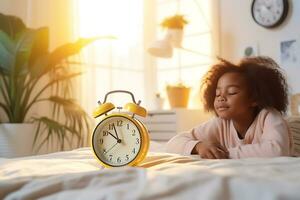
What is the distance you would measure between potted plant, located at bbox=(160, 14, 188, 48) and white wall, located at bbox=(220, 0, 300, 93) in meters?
0.31

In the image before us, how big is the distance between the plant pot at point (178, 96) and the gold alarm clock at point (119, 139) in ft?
6.37

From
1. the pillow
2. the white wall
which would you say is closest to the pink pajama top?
the pillow

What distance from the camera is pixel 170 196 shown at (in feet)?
1.45

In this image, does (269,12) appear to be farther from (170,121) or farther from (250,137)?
(250,137)

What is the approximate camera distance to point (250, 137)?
1144mm

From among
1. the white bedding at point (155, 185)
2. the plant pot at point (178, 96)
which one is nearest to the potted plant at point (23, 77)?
the plant pot at point (178, 96)

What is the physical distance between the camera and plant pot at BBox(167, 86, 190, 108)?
270 cm

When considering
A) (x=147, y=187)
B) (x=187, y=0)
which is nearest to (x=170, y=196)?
(x=147, y=187)

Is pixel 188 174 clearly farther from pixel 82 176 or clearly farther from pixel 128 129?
pixel 128 129

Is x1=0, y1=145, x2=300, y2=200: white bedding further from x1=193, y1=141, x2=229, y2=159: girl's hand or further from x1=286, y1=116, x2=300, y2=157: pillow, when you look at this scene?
x1=286, y1=116, x2=300, y2=157: pillow

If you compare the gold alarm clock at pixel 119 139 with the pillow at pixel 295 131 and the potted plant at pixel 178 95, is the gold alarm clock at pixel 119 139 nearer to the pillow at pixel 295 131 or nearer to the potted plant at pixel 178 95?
the pillow at pixel 295 131

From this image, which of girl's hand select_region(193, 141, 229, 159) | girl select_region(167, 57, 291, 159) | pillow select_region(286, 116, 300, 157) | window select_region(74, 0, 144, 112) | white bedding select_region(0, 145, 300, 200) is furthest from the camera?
window select_region(74, 0, 144, 112)

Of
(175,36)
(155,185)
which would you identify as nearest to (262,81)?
(155,185)

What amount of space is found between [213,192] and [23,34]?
5.89 feet
